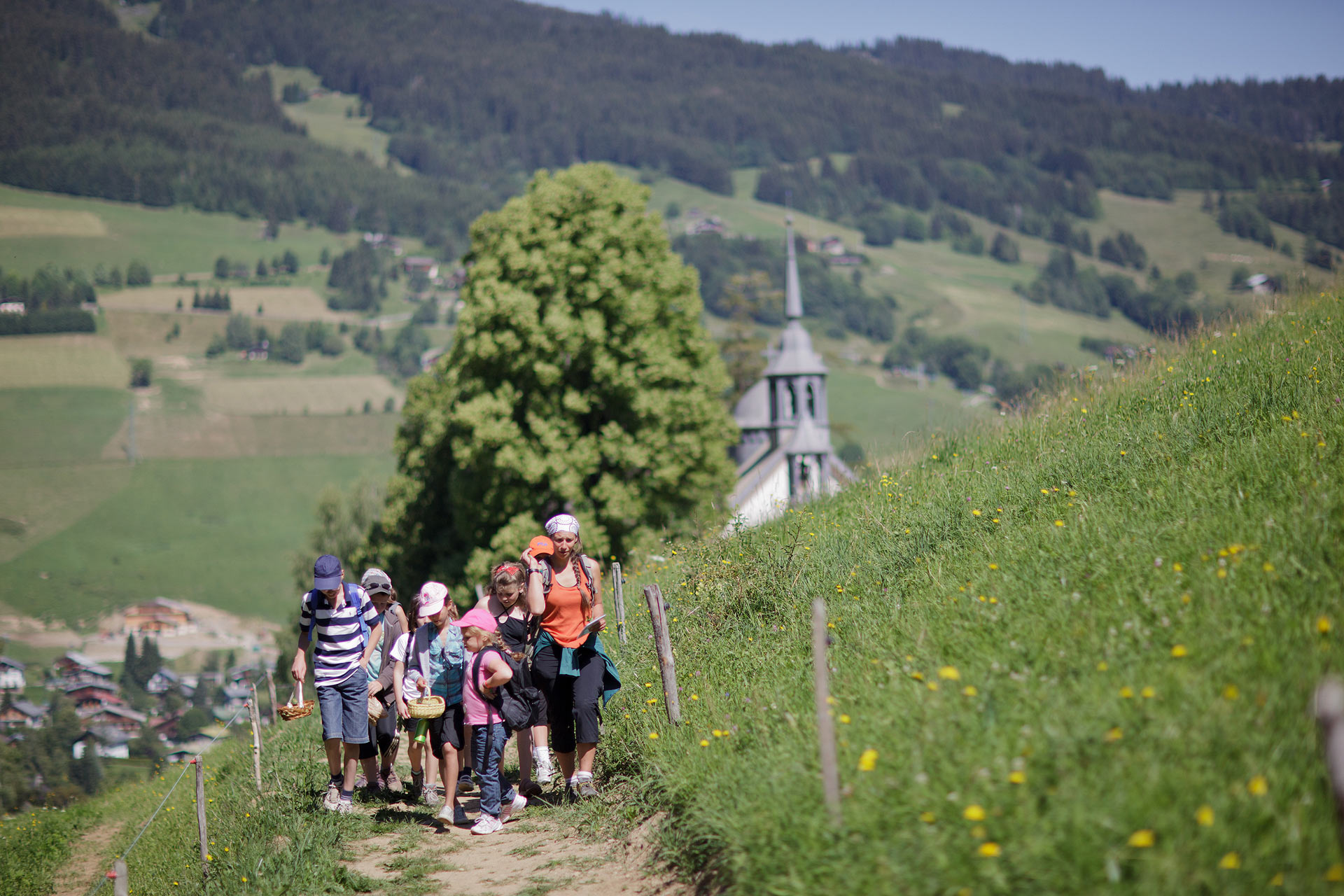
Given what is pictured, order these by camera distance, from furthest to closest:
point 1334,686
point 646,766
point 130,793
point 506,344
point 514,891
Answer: point 506,344
point 130,793
point 646,766
point 514,891
point 1334,686

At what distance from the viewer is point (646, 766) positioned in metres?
7.58

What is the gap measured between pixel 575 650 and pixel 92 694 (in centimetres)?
8390

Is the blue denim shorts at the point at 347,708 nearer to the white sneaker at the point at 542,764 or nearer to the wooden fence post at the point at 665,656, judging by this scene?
the white sneaker at the point at 542,764

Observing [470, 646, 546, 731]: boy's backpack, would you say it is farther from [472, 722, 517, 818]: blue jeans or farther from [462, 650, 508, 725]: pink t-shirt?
[472, 722, 517, 818]: blue jeans

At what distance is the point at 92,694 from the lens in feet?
253

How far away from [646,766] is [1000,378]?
17595 cm

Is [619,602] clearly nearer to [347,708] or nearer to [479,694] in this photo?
[479,694]

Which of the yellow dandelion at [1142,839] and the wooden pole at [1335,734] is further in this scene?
the yellow dandelion at [1142,839]

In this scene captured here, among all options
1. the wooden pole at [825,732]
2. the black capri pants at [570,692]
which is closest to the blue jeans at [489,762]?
the black capri pants at [570,692]

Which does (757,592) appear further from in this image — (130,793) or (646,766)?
(130,793)

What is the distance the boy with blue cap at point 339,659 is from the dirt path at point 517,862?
2.68ft

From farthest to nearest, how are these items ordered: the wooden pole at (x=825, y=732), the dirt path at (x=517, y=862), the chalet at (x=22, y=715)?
the chalet at (x=22, y=715), the dirt path at (x=517, y=862), the wooden pole at (x=825, y=732)

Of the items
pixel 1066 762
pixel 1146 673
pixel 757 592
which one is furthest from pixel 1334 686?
pixel 757 592

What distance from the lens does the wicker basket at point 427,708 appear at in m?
8.04
